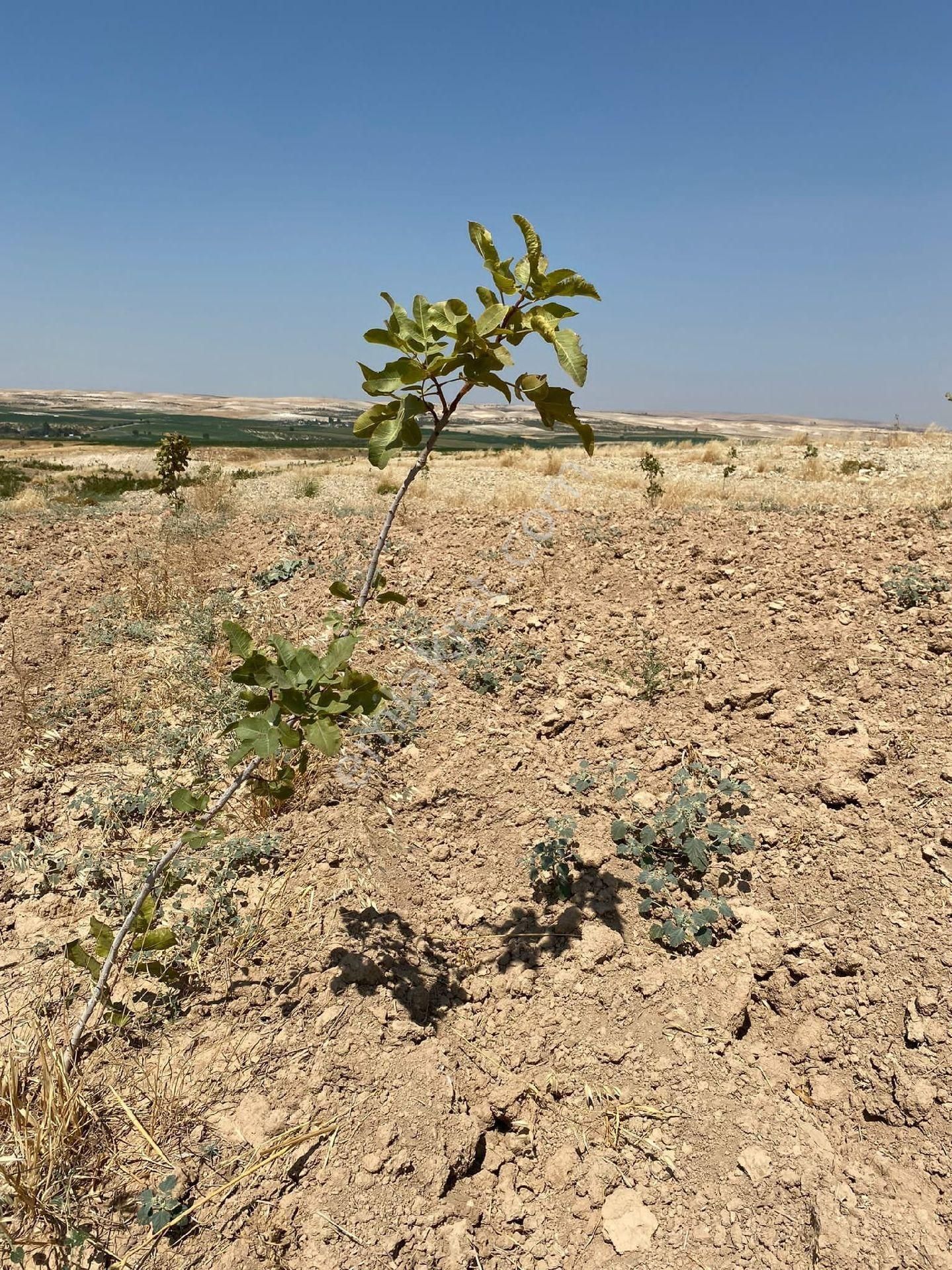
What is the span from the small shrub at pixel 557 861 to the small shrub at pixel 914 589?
303cm

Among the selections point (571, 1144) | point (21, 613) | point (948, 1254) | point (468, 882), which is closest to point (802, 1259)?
point (948, 1254)

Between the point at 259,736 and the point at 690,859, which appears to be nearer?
the point at 259,736

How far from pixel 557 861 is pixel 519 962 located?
419 mm

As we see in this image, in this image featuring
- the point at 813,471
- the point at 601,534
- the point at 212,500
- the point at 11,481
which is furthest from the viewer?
the point at 11,481

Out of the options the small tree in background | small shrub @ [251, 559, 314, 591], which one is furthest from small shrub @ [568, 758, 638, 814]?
the small tree in background

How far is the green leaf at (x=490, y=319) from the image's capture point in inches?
59.7

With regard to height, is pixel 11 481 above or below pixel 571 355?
below

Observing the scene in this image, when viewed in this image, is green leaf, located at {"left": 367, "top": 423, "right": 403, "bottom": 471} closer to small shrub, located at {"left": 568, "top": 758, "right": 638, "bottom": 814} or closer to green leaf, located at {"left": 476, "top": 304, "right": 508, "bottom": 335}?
green leaf, located at {"left": 476, "top": 304, "right": 508, "bottom": 335}

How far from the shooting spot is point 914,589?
4.32m

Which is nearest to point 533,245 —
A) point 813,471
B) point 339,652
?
point 339,652

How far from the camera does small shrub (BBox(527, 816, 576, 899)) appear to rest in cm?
265

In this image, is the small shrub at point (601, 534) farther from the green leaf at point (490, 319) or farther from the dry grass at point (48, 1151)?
the dry grass at point (48, 1151)

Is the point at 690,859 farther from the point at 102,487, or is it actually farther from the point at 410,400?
the point at 102,487

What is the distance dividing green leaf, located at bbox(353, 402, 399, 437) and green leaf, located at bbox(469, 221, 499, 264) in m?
0.41
